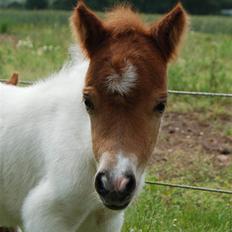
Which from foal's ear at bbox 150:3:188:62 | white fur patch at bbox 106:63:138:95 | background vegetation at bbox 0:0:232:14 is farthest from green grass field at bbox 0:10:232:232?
background vegetation at bbox 0:0:232:14

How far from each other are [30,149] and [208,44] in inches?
409

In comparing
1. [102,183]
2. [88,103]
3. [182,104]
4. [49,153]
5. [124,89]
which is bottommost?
[182,104]

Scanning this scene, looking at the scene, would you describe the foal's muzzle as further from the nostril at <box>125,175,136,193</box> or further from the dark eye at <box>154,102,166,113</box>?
the dark eye at <box>154,102,166,113</box>

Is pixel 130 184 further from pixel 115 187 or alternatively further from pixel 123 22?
pixel 123 22

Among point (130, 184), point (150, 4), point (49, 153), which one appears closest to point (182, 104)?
point (49, 153)

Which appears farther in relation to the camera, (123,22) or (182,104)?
(182,104)

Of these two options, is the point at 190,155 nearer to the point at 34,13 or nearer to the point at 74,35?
the point at 74,35

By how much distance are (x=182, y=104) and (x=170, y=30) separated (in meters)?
5.17

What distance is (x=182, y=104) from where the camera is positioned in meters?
8.28

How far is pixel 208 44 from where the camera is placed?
13.5m

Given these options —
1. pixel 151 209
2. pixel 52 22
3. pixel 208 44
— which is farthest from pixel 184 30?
Answer: pixel 52 22

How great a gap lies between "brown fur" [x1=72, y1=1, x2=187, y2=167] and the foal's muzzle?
4.0 inches

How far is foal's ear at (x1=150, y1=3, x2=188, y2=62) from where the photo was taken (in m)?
3.13

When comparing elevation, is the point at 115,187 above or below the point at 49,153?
above
